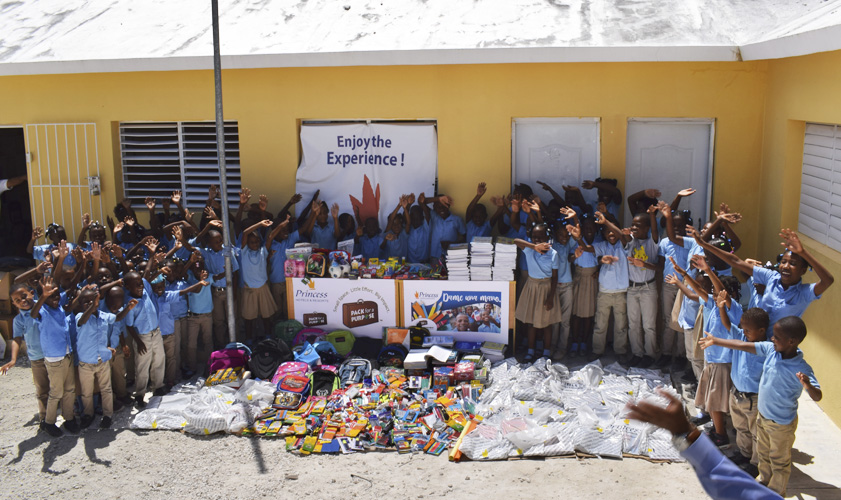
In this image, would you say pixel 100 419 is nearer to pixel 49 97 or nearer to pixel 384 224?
pixel 384 224

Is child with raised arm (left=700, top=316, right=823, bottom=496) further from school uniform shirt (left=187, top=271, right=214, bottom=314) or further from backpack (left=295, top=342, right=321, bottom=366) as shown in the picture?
school uniform shirt (left=187, top=271, right=214, bottom=314)

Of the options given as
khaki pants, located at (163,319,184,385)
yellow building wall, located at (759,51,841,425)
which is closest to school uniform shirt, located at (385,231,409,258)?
khaki pants, located at (163,319,184,385)

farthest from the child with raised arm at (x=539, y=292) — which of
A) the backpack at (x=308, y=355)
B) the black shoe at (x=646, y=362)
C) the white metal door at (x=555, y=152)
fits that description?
the backpack at (x=308, y=355)

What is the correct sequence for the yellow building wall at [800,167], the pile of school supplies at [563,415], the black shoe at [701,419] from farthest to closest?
the black shoe at [701,419] → the yellow building wall at [800,167] → the pile of school supplies at [563,415]

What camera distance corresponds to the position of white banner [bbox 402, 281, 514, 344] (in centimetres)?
849

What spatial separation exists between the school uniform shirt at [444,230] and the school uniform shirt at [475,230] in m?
0.12

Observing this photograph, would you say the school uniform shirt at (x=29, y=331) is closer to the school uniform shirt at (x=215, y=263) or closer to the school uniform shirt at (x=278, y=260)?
the school uniform shirt at (x=215, y=263)

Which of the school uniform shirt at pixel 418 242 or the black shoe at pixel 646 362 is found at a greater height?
the school uniform shirt at pixel 418 242

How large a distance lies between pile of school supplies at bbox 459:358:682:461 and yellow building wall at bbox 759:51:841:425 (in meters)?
1.41

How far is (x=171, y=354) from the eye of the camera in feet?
26.6

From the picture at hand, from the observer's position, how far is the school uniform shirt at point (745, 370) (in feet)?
19.2

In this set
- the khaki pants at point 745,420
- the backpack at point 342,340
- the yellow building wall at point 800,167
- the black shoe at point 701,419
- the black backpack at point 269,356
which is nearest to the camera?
the khaki pants at point 745,420

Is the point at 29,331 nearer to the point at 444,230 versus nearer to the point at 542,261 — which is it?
the point at 444,230

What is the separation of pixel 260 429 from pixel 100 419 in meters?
1.64
